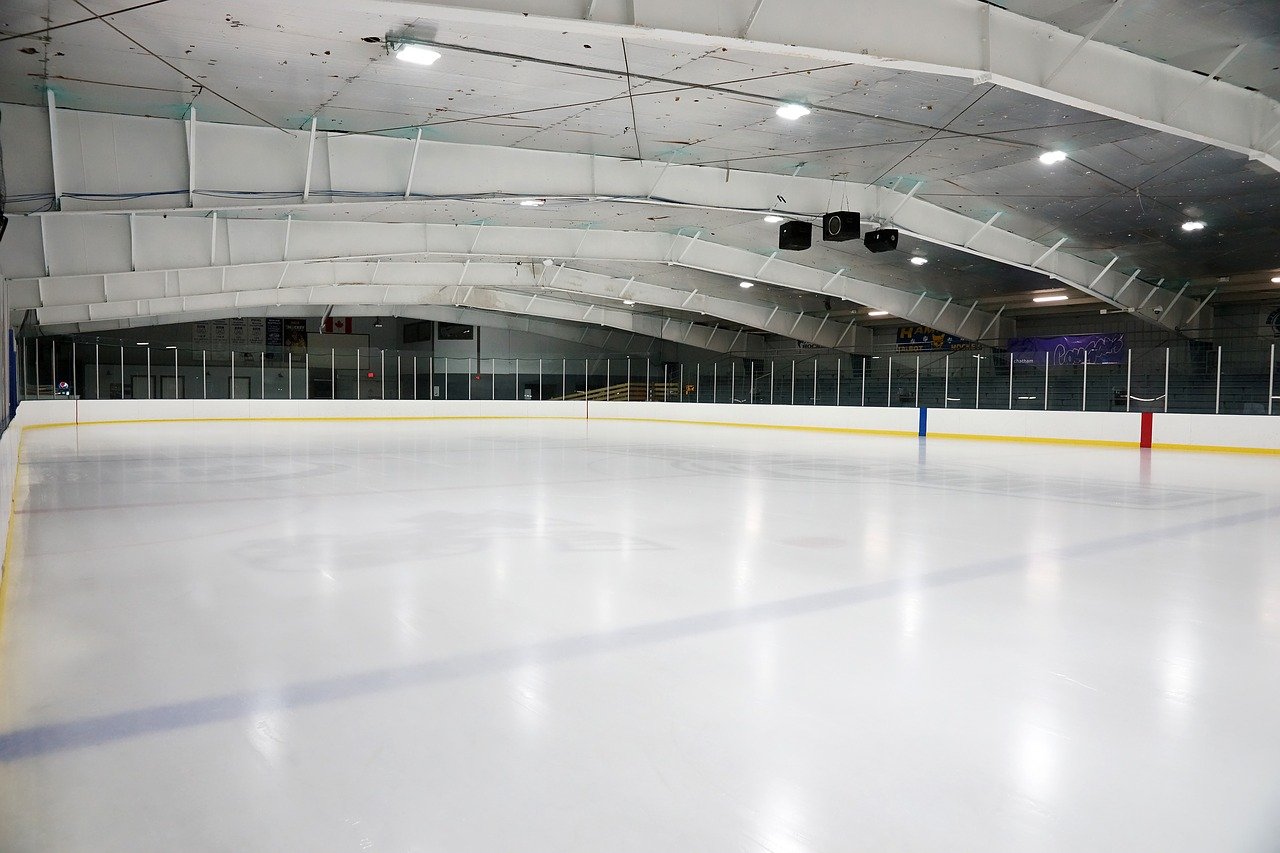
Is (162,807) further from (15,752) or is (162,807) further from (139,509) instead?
(139,509)

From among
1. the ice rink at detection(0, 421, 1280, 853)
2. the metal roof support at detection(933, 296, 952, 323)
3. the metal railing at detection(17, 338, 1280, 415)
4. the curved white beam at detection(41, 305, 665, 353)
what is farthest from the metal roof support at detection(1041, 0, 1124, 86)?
the curved white beam at detection(41, 305, 665, 353)

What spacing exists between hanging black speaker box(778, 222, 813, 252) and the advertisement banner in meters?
18.6

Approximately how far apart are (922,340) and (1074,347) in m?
6.48

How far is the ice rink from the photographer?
8.34 ft

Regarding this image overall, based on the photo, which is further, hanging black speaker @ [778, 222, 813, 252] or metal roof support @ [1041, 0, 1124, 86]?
hanging black speaker @ [778, 222, 813, 252]

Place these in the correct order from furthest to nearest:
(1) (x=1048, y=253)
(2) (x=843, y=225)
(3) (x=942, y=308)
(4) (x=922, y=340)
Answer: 1. (4) (x=922, y=340)
2. (3) (x=942, y=308)
3. (1) (x=1048, y=253)
4. (2) (x=843, y=225)

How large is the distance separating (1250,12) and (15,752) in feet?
39.9

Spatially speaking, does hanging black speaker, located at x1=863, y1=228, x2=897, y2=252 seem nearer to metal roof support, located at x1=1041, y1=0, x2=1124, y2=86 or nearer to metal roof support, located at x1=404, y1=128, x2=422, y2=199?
metal roof support, located at x1=1041, y1=0, x2=1124, y2=86

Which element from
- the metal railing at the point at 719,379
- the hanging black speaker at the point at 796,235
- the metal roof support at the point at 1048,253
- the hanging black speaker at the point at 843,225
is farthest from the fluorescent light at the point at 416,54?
the metal railing at the point at 719,379

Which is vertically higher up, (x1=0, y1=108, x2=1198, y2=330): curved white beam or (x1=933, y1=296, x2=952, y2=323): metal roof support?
(x1=0, y1=108, x2=1198, y2=330): curved white beam

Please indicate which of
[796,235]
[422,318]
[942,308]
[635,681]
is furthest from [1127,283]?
[422,318]

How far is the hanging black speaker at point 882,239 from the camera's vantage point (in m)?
17.2

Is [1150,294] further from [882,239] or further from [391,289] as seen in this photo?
[391,289]

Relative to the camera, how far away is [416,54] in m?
9.82
